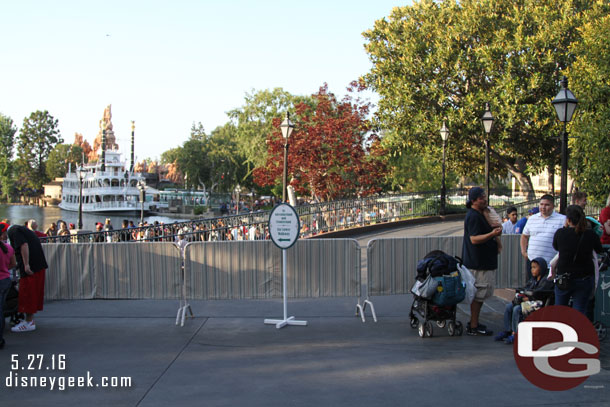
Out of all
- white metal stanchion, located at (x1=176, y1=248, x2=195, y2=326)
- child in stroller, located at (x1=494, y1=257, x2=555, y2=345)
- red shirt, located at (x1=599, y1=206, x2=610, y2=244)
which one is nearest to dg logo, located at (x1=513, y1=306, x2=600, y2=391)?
child in stroller, located at (x1=494, y1=257, x2=555, y2=345)

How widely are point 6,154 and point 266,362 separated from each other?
125m

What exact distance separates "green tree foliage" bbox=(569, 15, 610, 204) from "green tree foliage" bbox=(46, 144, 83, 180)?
368 feet

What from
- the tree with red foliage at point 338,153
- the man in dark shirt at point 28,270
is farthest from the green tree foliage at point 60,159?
the man in dark shirt at point 28,270

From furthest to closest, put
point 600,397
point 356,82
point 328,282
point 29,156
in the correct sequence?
1. point 29,156
2. point 356,82
3. point 328,282
4. point 600,397

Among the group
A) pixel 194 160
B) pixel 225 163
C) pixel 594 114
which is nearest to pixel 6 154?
pixel 194 160

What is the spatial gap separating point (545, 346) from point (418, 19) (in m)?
27.0

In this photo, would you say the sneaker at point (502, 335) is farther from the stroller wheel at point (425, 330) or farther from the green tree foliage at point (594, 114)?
the green tree foliage at point (594, 114)

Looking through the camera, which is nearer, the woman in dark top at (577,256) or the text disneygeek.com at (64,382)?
the text disneygeek.com at (64,382)

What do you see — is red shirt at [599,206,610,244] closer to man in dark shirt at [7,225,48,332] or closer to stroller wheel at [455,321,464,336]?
stroller wheel at [455,321,464,336]

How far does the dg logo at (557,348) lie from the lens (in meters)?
5.65

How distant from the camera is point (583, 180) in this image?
19953 mm

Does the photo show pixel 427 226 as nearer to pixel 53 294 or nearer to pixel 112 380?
pixel 53 294

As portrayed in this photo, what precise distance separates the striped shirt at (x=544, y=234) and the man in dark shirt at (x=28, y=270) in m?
7.05

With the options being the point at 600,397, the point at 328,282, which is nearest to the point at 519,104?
the point at 328,282
